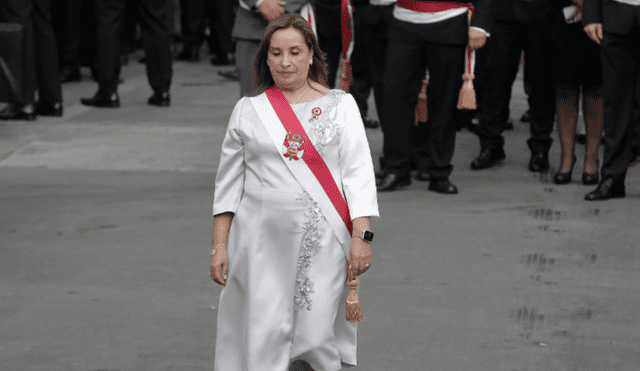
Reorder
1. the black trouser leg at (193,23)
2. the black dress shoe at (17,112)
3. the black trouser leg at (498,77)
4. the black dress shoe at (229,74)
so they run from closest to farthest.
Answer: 1. the black trouser leg at (498,77)
2. the black dress shoe at (17,112)
3. the black dress shoe at (229,74)
4. the black trouser leg at (193,23)

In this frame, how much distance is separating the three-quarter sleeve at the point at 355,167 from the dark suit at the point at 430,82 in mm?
3812

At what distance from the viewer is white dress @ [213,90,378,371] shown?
302 centimetres

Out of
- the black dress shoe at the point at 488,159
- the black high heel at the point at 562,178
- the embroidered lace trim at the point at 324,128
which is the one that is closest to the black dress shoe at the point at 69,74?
the black dress shoe at the point at 488,159

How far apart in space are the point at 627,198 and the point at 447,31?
1.68 m

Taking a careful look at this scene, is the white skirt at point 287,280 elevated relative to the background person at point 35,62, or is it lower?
elevated

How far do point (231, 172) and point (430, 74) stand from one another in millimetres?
3999

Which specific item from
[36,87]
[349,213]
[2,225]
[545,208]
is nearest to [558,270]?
[545,208]

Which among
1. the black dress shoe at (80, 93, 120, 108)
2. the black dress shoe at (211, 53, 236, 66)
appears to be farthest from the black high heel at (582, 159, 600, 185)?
the black dress shoe at (211, 53, 236, 66)

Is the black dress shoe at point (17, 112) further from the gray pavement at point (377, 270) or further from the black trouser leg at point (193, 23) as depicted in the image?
the black trouser leg at point (193, 23)

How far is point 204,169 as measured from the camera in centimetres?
779

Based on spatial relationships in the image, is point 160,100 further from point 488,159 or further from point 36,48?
point 488,159

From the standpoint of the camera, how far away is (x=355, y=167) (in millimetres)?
3047

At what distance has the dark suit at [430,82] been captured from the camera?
Result: 6742 millimetres

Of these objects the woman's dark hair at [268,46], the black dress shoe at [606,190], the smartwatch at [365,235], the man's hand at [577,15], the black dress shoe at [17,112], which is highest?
the woman's dark hair at [268,46]
